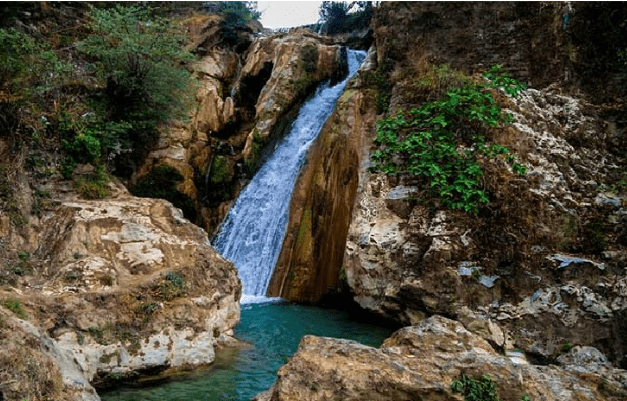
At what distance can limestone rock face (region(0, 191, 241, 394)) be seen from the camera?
600cm

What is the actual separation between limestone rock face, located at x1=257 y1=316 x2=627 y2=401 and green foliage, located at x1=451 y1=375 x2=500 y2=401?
53 millimetres

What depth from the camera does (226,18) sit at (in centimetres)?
2144

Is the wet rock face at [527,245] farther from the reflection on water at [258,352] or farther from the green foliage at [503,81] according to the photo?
the reflection on water at [258,352]

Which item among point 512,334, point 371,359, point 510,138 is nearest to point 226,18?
point 510,138

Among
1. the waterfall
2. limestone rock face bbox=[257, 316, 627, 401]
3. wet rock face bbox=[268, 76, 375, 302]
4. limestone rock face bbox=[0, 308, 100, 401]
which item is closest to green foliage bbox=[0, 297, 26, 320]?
limestone rock face bbox=[0, 308, 100, 401]

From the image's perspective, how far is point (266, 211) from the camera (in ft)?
48.0

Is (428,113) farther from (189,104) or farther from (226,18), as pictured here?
(226,18)

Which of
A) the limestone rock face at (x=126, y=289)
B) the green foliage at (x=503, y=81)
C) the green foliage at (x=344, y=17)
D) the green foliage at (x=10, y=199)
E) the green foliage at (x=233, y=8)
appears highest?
the green foliage at (x=344, y=17)

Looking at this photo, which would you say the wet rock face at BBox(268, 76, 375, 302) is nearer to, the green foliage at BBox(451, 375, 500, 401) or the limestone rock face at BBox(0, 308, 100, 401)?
the green foliage at BBox(451, 375, 500, 401)

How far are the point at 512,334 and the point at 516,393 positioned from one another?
4.51 m

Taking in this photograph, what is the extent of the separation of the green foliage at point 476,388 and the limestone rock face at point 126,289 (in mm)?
3740

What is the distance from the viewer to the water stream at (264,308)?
20.5ft

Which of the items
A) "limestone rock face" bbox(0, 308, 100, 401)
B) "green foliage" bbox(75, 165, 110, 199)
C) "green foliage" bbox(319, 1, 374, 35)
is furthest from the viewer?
"green foliage" bbox(319, 1, 374, 35)

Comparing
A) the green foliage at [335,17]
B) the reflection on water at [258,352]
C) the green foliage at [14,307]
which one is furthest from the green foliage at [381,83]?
the green foliage at [335,17]
